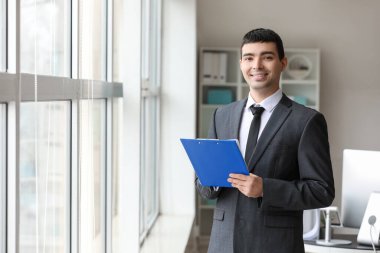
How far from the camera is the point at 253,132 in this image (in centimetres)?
261

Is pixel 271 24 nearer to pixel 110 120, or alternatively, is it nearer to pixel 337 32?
pixel 337 32

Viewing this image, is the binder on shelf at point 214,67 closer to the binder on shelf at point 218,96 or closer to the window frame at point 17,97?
the binder on shelf at point 218,96

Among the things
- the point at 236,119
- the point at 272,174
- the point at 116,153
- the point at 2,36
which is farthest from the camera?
the point at 116,153

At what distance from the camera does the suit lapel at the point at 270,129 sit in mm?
2564

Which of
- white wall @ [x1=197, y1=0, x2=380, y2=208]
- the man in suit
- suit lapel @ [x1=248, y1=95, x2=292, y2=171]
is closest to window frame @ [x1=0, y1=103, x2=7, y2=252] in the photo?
the man in suit

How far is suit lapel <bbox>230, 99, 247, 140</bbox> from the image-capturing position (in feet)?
8.75

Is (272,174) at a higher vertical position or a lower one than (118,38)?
lower

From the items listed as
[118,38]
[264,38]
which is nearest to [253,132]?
[264,38]

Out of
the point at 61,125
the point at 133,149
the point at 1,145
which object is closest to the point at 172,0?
the point at 133,149

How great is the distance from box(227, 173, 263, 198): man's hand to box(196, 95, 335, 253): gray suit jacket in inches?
1.4

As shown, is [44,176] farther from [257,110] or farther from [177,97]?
[177,97]

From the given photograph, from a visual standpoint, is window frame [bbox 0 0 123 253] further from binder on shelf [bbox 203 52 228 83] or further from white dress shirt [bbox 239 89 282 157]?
binder on shelf [bbox 203 52 228 83]

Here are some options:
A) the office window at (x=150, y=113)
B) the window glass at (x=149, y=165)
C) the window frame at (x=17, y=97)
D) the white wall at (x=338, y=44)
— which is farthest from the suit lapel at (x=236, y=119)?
the white wall at (x=338, y=44)

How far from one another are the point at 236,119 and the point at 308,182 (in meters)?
0.36
